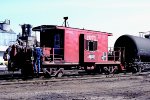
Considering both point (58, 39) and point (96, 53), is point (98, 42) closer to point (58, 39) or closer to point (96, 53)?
point (96, 53)

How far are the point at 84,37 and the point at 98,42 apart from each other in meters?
2.00

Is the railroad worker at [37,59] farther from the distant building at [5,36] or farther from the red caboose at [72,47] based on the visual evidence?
the distant building at [5,36]

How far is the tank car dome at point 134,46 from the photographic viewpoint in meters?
26.6

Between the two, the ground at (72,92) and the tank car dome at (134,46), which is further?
the tank car dome at (134,46)

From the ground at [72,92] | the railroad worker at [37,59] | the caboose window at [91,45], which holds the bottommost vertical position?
the ground at [72,92]

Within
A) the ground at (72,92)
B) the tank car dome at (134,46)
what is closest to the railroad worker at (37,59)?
the ground at (72,92)

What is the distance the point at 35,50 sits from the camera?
18.2m

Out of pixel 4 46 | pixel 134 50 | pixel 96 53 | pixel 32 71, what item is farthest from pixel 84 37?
pixel 4 46

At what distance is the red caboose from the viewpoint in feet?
65.1

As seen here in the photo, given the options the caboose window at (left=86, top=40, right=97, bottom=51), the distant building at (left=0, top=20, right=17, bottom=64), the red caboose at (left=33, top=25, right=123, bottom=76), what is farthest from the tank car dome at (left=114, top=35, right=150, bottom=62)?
the distant building at (left=0, top=20, right=17, bottom=64)

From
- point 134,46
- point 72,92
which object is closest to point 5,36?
point 134,46

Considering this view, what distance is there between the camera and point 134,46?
2650cm

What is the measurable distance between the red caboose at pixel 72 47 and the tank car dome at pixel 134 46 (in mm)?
3801

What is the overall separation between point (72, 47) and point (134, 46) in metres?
8.07
